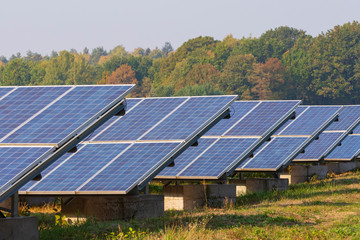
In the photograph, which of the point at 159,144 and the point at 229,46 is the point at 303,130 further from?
the point at 229,46

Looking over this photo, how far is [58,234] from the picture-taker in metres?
17.2

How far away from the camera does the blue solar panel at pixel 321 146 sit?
40.9 metres

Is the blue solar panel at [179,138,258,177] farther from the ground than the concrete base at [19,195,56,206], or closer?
farther from the ground

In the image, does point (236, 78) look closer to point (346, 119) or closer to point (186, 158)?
point (346, 119)

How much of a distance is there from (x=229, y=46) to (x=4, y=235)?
162205 mm

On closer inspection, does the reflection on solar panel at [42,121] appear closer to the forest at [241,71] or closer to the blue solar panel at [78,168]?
the blue solar panel at [78,168]

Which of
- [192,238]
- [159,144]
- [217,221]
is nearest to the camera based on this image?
[192,238]

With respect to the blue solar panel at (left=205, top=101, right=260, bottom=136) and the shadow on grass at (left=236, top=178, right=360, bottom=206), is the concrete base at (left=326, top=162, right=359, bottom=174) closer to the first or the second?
the shadow on grass at (left=236, top=178, right=360, bottom=206)

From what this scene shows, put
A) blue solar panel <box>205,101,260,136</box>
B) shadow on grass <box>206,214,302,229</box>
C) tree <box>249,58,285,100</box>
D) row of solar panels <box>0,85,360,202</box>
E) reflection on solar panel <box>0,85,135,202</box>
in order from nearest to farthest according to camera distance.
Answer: reflection on solar panel <box>0,85,135,202</box> < row of solar panels <box>0,85,360,202</box> < shadow on grass <box>206,214,302,229</box> < blue solar panel <box>205,101,260,136</box> < tree <box>249,58,285,100</box>

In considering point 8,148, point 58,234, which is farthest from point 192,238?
point 8,148

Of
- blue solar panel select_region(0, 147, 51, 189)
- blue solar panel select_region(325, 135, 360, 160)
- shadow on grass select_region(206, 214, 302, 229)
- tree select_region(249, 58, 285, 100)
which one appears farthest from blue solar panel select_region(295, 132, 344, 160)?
tree select_region(249, 58, 285, 100)

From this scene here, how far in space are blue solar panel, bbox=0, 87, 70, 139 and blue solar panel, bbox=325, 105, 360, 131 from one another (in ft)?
91.4

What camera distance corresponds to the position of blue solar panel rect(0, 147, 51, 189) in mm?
14484

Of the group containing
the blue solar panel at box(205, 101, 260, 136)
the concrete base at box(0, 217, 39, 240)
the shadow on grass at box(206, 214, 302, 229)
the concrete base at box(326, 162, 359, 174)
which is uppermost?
the blue solar panel at box(205, 101, 260, 136)
